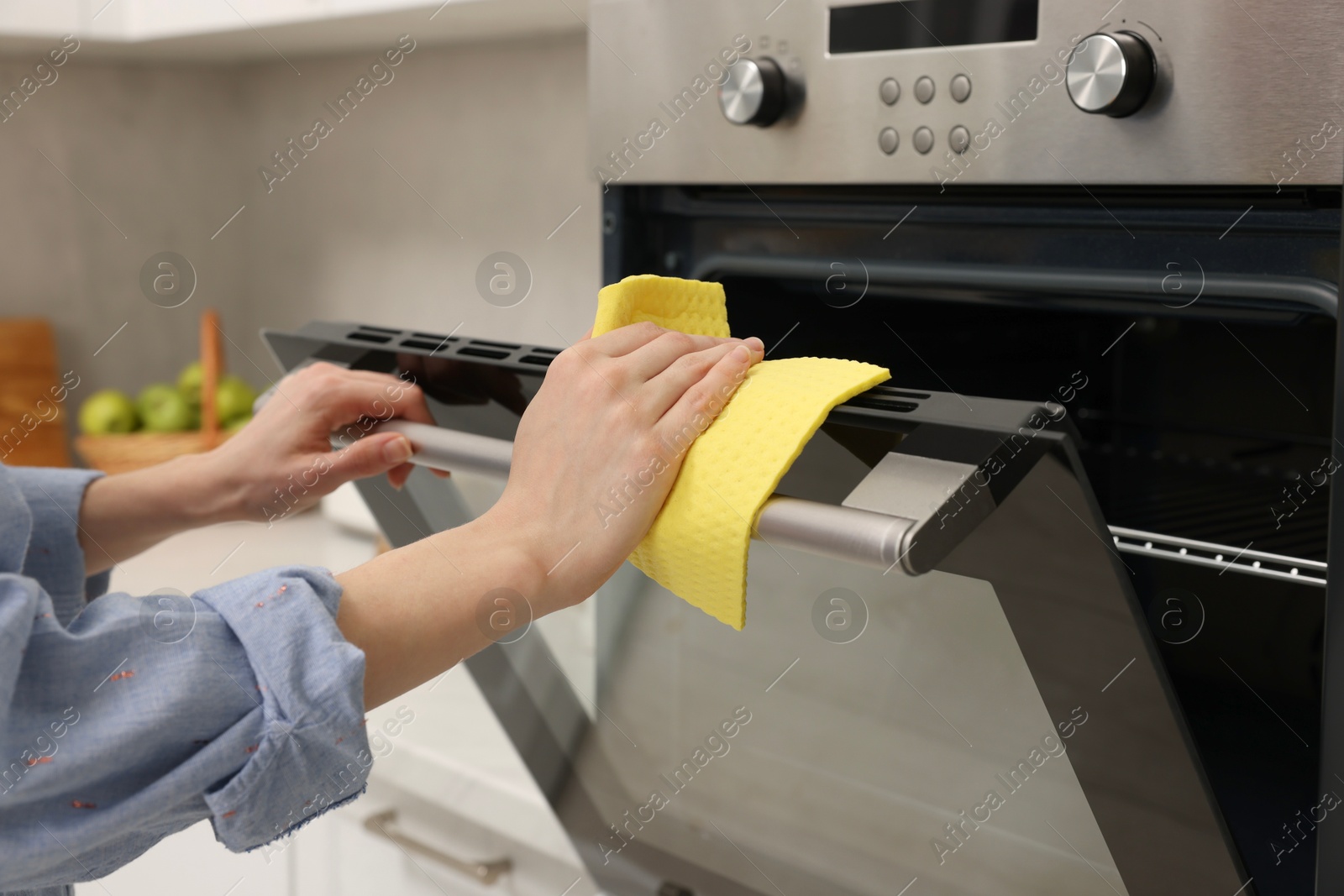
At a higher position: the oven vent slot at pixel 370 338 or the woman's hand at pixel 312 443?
the oven vent slot at pixel 370 338

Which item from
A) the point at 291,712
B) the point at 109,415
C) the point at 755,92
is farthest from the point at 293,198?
the point at 291,712

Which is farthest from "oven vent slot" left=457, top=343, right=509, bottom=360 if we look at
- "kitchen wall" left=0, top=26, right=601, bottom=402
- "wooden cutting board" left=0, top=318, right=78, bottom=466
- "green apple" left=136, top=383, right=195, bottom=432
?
"wooden cutting board" left=0, top=318, right=78, bottom=466

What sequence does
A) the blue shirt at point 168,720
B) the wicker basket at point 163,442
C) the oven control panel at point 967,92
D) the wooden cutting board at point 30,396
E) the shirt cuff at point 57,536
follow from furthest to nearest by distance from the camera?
the wooden cutting board at point 30,396
the wicker basket at point 163,442
the shirt cuff at point 57,536
the oven control panel at point 967,92
the blue shirt at point 168,720

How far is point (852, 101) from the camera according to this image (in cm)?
62

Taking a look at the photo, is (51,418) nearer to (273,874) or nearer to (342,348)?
(273,874)

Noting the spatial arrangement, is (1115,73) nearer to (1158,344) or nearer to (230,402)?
(1158,344)

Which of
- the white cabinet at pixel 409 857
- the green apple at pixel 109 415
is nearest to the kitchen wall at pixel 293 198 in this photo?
the green apple at pixel 109 415

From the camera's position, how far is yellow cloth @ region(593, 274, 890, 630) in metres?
0.43

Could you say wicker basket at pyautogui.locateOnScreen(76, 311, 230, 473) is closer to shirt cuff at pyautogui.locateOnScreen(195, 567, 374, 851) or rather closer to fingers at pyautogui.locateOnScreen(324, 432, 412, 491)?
fingers at pyautogui.locateOnScreen(324, 432, 412, 491)

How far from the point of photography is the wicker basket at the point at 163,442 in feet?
5.27

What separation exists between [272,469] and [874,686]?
393 millimetres

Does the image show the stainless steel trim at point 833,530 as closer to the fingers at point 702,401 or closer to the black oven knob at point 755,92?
the fingers at point 702,401

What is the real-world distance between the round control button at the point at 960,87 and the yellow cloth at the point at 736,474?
191 millimetres

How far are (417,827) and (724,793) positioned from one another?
0.36 m
